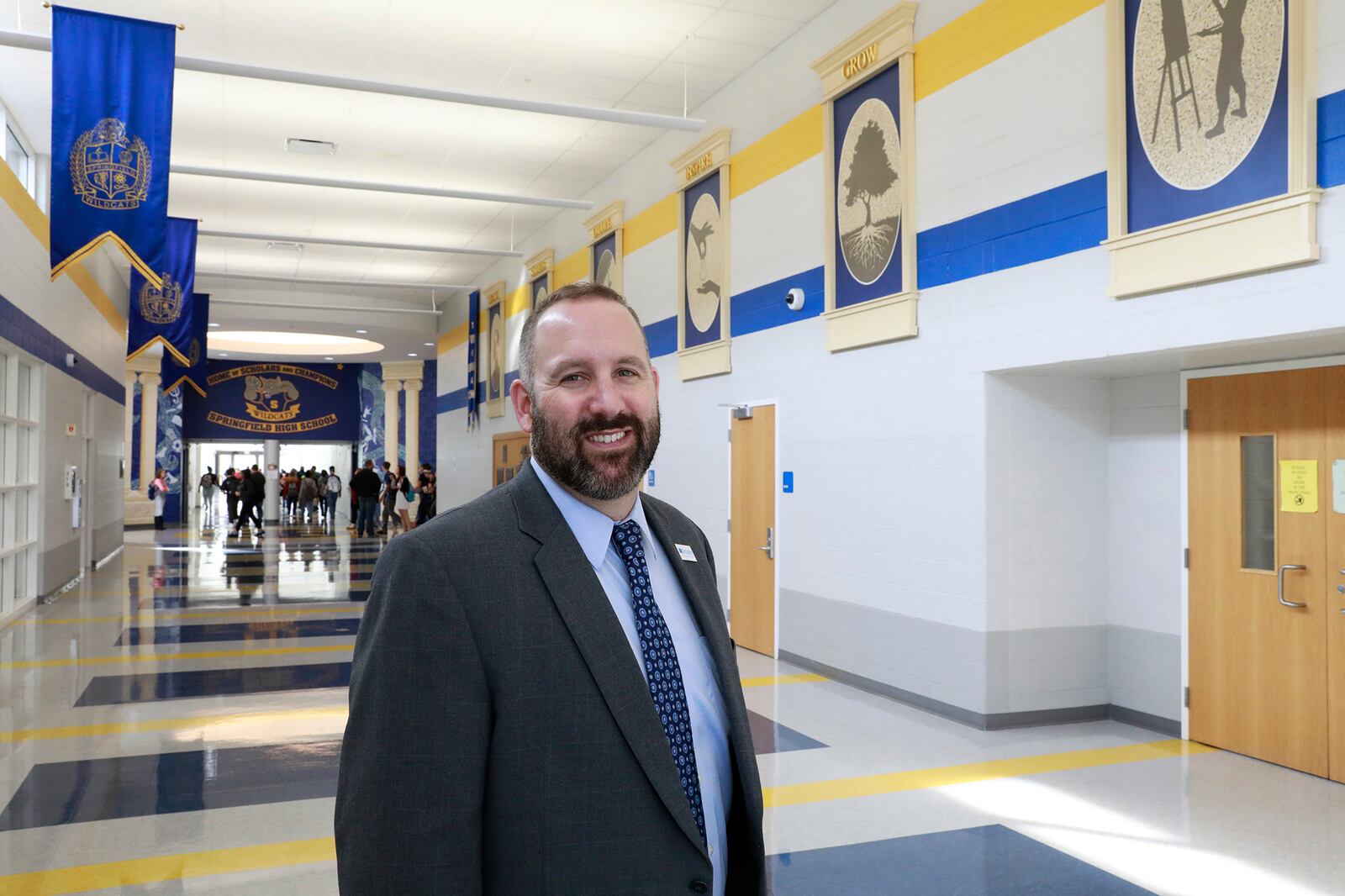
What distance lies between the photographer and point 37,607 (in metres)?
10.6

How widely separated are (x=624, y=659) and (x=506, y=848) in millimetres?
271

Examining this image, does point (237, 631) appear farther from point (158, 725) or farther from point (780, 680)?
point (780, 680)

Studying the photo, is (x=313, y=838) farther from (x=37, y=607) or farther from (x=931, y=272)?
(x=37, y=607)

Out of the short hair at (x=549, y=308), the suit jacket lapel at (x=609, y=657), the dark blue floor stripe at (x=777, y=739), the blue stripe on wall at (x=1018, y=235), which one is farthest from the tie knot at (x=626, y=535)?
the blue stripe on wall at (x=1018, y=235)

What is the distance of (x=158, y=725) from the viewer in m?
5.80

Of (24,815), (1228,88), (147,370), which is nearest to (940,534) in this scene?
(1228,88)

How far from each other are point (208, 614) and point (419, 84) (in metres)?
5.51

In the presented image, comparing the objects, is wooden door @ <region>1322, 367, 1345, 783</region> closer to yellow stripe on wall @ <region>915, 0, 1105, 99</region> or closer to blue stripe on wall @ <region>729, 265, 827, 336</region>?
yellow stripe on wall @ <region>915, 0, 1105, 99</region>

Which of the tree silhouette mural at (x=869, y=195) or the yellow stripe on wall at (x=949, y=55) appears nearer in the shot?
the yellow stripe on wall at (x=949, y=55)

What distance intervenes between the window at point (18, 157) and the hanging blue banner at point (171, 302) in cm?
145

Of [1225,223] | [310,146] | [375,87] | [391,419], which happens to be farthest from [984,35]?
[391,419]

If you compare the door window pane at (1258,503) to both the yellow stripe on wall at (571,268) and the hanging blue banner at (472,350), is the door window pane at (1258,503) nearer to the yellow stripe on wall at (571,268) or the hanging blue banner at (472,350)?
the yellow stripe on wall at (571,268)

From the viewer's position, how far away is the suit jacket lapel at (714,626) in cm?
149

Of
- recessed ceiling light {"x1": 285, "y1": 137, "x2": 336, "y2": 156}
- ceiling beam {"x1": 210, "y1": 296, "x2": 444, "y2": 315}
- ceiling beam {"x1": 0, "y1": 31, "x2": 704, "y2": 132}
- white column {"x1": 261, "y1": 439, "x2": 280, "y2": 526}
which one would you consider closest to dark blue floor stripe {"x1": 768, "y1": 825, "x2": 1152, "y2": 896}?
ceiling beam {"x1": 0, "y1": 31, "x2": 704, "y2": 132}
